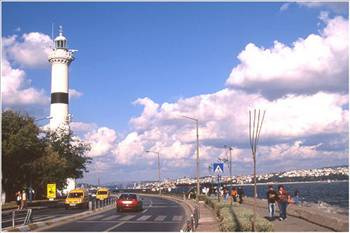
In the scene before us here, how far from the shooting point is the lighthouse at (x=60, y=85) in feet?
269

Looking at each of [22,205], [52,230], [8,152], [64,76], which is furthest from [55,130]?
[52,230]

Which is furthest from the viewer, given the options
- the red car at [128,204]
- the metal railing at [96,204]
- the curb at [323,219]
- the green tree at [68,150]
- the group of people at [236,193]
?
the green tree at [68,150]

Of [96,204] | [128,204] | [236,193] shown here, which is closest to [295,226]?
[128,204]

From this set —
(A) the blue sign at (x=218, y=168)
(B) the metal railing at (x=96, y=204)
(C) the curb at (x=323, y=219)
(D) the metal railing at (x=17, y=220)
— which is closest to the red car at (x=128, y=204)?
(B) the metal railing at (x=96, y=204)

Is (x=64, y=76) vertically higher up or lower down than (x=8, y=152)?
higher up

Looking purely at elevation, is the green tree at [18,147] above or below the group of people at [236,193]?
above

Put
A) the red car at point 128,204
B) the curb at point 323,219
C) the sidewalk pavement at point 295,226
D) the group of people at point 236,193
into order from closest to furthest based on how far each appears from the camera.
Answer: the curb at point 323,219, the sidewalk pavement at point 295,226, the red car at point 128,204, the group of people at point 236,193

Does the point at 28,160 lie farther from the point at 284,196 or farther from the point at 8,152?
the point at 284,196

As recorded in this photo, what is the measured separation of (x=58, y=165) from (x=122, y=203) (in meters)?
27.9

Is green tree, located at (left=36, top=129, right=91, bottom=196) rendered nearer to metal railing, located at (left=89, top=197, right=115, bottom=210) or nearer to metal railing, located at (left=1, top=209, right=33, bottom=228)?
metal railing, located at (left=89, top=197, right=115, bottom=210)

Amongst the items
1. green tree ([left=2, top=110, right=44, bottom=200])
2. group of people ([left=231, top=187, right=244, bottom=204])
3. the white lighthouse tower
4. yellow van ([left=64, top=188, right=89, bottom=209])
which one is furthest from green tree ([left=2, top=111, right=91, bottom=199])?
group of people ([left=231, top=187, right=244, bottom=204])

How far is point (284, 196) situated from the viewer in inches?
1050

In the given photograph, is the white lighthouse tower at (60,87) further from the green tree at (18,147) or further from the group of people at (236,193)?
the group of people at (236,193)

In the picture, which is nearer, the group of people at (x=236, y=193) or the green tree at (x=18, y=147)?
the group of people at (x=236, y=193)
